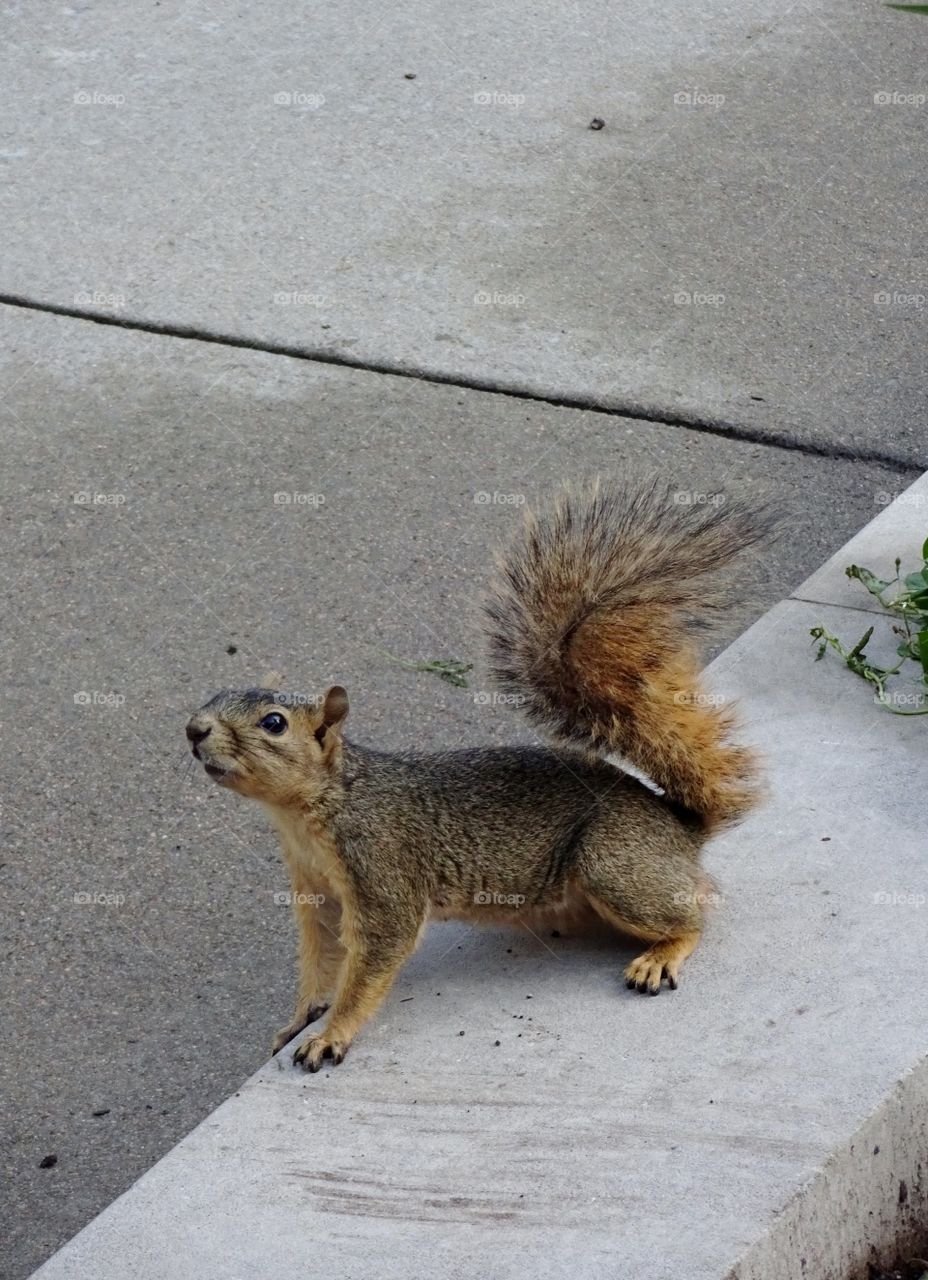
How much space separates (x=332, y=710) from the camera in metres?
3.00

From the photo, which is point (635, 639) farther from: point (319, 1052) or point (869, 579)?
point (869, 579)

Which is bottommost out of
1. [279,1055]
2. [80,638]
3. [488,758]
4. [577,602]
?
[80,638]

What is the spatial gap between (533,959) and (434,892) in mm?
224

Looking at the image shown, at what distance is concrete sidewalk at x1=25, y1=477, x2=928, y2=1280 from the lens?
2.42 metres

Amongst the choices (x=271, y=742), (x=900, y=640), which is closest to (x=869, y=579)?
(x=900, y=640)

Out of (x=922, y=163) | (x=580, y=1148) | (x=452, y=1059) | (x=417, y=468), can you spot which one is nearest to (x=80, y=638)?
(x=417, y=468)

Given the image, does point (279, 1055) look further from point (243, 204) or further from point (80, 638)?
point (243, 204)

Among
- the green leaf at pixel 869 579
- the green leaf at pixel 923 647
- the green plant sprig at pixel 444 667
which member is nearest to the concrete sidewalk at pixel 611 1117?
the green leaf at pixel 923 647

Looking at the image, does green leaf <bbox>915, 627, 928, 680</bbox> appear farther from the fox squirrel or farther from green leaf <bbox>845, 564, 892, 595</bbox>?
the fox squirrel

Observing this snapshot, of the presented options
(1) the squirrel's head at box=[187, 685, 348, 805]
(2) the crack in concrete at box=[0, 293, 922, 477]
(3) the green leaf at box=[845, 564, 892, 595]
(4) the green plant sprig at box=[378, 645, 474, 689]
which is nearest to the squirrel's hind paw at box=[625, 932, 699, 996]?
(1) the squirrel's head at box=[187, 685, 348, 805]

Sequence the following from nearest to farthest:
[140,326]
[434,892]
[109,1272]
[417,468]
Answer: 1. [109,1272]
2. [434,892]
3. [417,468]
4. [140,326]

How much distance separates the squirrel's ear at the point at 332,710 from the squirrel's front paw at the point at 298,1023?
0.48 m

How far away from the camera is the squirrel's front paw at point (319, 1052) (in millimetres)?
2854

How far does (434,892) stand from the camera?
9.92 ft
